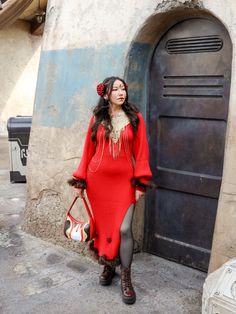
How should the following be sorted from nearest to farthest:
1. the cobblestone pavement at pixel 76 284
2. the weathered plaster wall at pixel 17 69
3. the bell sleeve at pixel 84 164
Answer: the cobblestone pavement at pixel 76 284 < the bell sleeve at pixel 84 164 < the weathered plaster wall at pixel 17 69

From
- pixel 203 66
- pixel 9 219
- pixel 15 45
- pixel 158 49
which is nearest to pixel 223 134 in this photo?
pixel 203 66

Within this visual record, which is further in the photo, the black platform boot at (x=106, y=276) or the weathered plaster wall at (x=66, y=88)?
the weathered plaster wall at (x=66, y=88)

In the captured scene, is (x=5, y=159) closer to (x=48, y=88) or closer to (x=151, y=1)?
(x=48, y=88)

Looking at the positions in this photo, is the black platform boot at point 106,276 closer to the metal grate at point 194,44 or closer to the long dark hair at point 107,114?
the long dark hair at point 107,114

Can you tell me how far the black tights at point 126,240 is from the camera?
3438 mm

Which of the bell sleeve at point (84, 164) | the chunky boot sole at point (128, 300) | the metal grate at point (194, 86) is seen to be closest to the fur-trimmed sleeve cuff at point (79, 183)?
the bell sleeve at point (84, 164)

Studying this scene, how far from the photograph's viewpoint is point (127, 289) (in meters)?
3.46

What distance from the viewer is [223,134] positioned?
11.9 feet

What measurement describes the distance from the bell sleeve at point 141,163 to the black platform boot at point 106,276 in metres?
0.77

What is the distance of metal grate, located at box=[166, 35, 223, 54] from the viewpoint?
358 centimetres

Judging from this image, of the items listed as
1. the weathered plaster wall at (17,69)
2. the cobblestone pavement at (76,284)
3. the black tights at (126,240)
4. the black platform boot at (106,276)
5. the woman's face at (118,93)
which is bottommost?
the cobblestone pavement at (76,284)

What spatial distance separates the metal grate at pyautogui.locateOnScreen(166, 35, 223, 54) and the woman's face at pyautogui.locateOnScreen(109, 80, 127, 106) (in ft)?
2.43

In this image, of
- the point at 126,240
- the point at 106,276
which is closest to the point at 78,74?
the point at 126,240

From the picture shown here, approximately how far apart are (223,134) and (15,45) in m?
11.2
